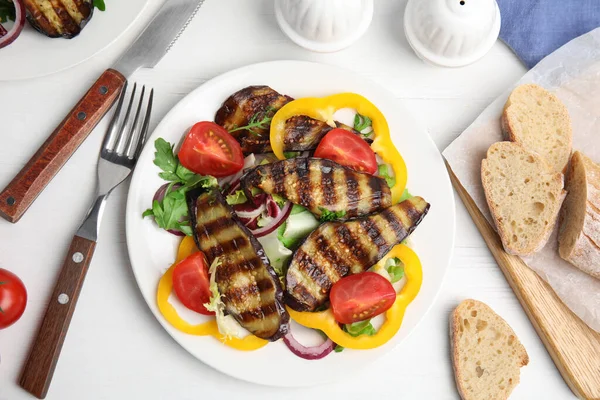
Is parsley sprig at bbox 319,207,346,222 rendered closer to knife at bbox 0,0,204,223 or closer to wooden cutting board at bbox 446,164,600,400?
wooden cutting board at bbox 446,164,600,400

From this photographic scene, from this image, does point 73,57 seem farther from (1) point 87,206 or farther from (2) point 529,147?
(2) point 529,147

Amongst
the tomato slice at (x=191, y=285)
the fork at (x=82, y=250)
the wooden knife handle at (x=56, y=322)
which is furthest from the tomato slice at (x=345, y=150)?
the wooden knife handle at (x=56, y=322)

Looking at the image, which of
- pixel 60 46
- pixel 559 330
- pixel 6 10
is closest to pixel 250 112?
pixel 60 46

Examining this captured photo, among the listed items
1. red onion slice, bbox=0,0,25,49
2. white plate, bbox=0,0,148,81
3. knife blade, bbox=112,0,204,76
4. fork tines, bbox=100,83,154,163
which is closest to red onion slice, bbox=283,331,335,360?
fork tines, bbox=100,83,154,163

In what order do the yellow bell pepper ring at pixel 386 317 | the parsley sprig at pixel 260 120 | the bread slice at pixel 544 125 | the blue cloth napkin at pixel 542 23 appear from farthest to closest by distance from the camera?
the blue cloth napkin at pixel 542 23 < the bread slice at pixel 544 125 < the parsley sprig at pixel 260 120 < the yellow bell pepper ring at pixel 386 317

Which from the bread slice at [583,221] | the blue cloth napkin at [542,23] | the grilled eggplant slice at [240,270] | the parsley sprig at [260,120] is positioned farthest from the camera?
the blue cloth napkin at [542,23]

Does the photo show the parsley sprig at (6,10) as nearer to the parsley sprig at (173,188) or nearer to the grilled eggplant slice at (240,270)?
the parsley sprig at (173,188)

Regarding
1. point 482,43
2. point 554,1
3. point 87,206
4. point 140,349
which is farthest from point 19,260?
point 554,1
